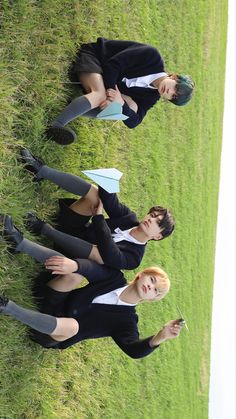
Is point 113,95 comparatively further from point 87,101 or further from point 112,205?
Result: point 112,205

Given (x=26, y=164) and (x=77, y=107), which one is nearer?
(x=26, y=164)

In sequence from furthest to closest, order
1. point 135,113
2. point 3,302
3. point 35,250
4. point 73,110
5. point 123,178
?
point 123,178 < point 135,113 < point 73,110 < point 35,250 < point 3,302

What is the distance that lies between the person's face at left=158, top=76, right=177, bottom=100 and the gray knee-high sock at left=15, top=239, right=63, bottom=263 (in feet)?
4.00

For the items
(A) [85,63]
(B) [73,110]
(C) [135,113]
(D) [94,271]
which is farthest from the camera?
(C) [135,113]

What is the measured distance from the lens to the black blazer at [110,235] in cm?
289

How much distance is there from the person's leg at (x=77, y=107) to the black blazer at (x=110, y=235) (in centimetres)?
41

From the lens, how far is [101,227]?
2.89 m

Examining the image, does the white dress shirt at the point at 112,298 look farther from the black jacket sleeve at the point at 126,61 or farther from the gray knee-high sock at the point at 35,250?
the black jacket sleeve at the point at 126,61

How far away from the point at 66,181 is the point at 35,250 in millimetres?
496

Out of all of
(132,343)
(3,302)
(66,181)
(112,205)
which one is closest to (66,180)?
(66,181)

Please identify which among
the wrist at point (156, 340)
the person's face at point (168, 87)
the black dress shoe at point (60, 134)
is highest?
the person's face at point (168, 87)

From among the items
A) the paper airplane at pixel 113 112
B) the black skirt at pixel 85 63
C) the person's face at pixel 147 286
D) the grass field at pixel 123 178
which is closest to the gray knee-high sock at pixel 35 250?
the grass field at pixel 123 178

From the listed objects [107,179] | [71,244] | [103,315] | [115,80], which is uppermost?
[115,80]

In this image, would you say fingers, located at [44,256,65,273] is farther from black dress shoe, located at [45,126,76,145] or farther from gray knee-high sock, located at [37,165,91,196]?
black dress shoe, located at [45,126,76,145]
